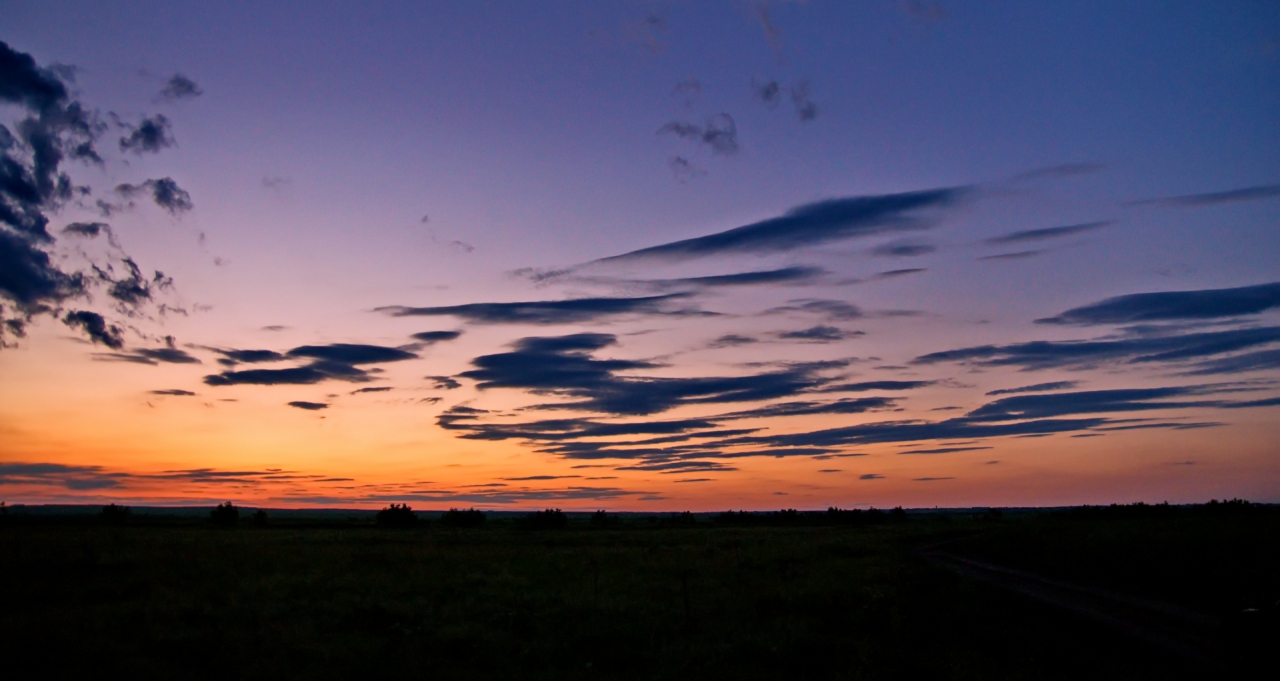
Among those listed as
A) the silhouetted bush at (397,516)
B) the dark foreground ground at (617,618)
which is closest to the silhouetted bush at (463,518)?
the silhouetted bush at (397,516)

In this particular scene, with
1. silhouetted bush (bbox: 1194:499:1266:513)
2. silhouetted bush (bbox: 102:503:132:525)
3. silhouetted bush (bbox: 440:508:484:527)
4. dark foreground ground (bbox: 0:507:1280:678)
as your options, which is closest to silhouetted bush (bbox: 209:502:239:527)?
silhouetted bush (bbox: 102:503:132:525)

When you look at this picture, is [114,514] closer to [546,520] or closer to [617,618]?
[546,520]

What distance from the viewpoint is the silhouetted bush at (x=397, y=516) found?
359 feet

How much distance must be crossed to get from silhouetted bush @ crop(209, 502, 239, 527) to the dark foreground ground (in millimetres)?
74672

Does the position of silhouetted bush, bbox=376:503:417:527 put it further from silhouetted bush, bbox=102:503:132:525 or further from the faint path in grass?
the faint path in grass

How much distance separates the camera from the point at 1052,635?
1559 cm

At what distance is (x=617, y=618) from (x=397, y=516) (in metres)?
100

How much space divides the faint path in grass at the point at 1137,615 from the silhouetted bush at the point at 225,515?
102761mm

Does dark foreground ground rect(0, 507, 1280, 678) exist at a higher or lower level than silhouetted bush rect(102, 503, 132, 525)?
higher

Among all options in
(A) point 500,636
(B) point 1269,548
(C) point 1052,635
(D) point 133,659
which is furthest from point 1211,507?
(D) point 133,659

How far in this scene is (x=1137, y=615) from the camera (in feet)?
59.7

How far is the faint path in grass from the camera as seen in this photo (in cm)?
1423

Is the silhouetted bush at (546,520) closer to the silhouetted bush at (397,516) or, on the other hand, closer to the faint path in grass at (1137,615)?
the silhouetted bush at (397,516)

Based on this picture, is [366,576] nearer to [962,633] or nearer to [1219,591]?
[962,633]
